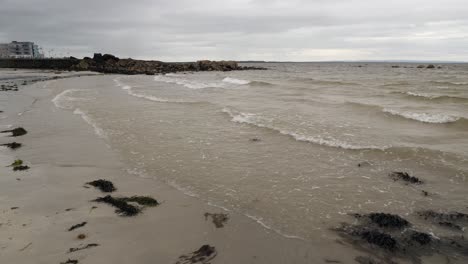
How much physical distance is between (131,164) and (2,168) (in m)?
3.01

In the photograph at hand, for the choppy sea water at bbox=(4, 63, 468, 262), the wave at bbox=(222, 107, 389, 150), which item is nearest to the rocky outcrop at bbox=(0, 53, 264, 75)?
the wave at bbox=(222, 107, 389, 150)

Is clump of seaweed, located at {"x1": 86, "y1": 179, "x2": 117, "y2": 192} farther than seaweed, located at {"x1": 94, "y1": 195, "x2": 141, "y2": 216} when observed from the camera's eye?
Yes

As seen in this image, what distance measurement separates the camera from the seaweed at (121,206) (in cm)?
634

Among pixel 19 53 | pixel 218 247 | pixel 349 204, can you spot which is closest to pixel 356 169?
pixel 349 204

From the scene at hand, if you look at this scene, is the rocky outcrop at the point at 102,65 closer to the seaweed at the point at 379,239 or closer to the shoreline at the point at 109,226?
the shoreline at the point at 109,226

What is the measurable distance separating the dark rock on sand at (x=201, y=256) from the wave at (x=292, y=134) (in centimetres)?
705

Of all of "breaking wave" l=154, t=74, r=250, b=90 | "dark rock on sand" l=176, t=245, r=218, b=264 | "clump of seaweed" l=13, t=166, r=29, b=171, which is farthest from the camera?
"breaking wave" l=154, t=74, r=250, b=90

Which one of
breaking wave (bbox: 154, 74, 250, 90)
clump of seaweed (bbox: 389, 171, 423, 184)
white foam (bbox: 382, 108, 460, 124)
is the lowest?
clump of seaweed (bbox: 389, 171, 423, 184)

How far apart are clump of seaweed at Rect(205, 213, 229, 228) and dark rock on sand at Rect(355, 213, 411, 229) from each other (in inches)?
94.3

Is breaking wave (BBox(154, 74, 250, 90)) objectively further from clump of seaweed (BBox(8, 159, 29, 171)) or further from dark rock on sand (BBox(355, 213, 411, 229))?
dark rock on sand (BBox(355, 213, 411, 229))

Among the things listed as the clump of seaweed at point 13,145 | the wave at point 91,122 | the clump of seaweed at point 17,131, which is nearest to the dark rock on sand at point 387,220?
the wave at point 91,122

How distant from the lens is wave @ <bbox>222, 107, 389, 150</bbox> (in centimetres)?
1111

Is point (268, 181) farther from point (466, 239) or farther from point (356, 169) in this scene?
point (466, 239)

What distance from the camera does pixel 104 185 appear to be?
298 inches
